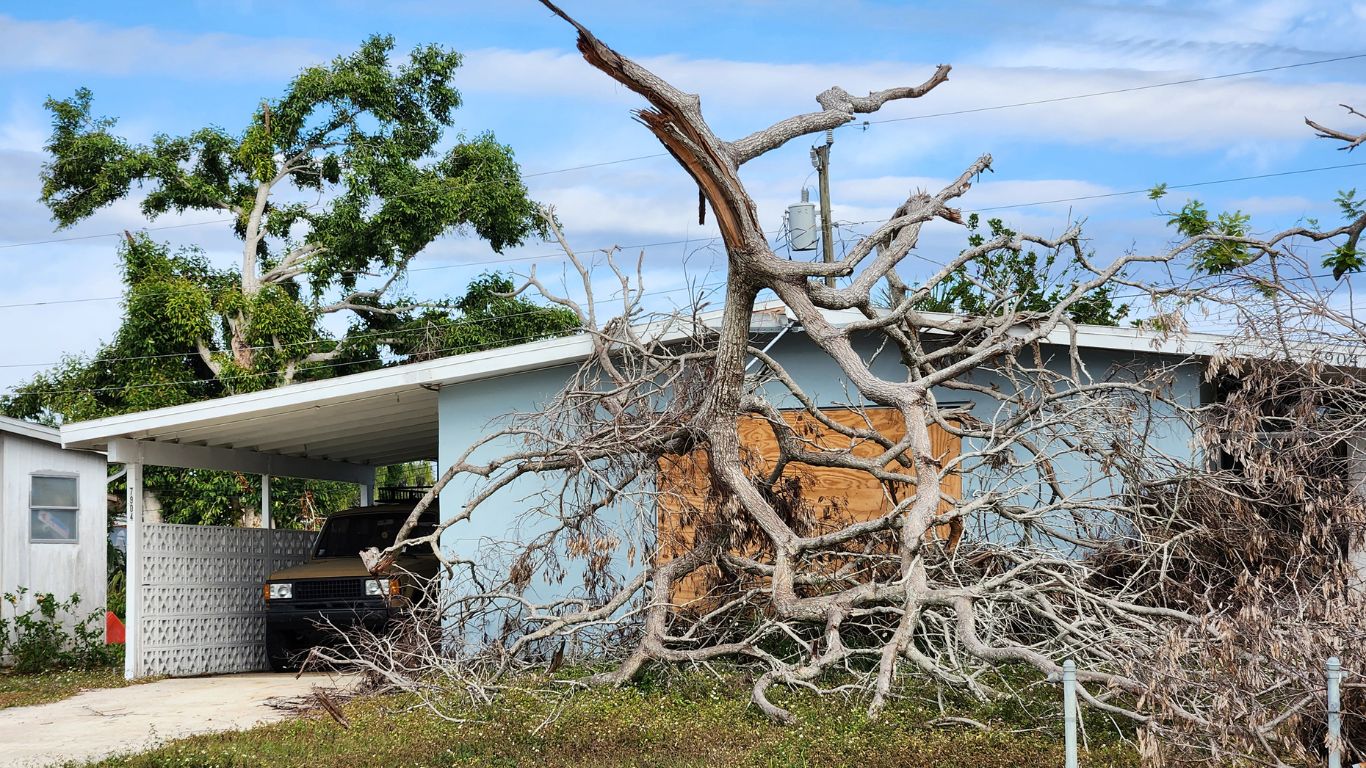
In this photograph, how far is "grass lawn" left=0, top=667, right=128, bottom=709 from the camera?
1272cm

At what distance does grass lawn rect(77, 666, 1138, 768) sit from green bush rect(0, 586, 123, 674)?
7.54 metres

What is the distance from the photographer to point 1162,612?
29.2 ft

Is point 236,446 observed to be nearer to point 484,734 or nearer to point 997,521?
point 484,734

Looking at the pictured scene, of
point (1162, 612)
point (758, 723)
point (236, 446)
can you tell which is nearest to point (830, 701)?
point (758, 723)

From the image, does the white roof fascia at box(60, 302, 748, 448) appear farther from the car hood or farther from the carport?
the car hood

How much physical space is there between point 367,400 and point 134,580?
3.55 metres

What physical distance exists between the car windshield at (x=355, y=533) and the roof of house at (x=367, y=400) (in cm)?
117

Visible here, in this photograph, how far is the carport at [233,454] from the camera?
42.3 ft

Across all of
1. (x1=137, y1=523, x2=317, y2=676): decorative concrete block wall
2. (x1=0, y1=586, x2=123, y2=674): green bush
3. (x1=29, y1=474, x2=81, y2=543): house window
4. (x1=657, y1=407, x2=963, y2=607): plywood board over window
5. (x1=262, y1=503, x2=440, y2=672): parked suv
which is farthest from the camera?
(x1=29, y1=474, x2=81, y2=543): house window

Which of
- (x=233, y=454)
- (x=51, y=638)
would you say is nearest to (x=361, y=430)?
(x=233, y=454)

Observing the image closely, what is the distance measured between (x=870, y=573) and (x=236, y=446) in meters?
9.49

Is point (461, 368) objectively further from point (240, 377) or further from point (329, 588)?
point (240, 377)

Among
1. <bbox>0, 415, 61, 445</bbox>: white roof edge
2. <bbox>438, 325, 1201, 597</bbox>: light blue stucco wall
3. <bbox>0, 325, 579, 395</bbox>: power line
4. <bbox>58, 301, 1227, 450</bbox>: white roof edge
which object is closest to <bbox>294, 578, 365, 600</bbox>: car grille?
<bbox>438, 325, 1201, 597</bbox>: light blue stucco wall

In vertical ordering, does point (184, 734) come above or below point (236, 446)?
below
